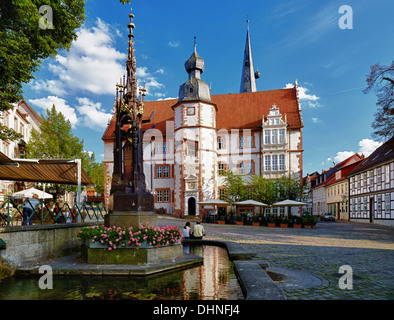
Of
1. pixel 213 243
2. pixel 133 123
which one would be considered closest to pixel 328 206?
pixel 213 243

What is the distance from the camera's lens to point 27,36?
1098 cm

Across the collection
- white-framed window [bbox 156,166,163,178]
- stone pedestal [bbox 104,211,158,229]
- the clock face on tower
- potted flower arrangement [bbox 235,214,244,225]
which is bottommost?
potted flower arrangement [bbox 235,214,244,225]

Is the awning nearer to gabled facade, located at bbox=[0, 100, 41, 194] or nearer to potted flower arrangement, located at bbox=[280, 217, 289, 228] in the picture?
gabled facade, located at bbox=[0, 100, 41, 194]

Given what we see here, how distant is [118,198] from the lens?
8.73m

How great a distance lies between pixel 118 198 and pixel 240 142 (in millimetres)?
31044

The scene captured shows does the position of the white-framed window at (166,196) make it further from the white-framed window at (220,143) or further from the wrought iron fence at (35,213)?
the wrought iron fence at (35,213)

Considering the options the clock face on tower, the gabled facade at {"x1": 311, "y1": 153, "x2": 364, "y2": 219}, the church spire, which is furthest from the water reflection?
the church spire

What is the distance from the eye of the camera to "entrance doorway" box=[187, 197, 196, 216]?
3541cm

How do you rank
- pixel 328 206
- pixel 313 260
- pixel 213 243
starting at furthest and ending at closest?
pixel 328 206 → pixel 213 243 → pixel 313 260

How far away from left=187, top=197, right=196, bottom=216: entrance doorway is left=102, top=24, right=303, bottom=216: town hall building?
12 centimetres

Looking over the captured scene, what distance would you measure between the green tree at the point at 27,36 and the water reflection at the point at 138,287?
284 inches

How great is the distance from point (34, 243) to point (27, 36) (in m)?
7.50

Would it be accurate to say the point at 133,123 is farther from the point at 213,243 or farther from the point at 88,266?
the point at 213,243
